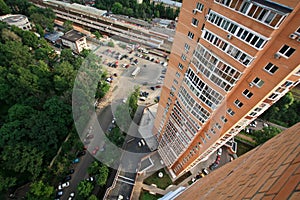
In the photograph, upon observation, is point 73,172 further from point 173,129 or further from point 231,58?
point 231,58

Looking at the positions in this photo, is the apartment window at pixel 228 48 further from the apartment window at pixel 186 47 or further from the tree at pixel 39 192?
the tree at pixel 39 192

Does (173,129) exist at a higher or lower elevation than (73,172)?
higher

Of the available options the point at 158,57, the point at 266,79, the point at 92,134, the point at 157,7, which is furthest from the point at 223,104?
the point at 157,7

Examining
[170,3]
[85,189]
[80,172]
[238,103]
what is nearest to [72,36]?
[80,172]

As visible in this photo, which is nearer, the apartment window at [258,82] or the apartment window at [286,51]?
the apartment window at [286,51]

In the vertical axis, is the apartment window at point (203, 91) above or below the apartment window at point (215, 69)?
below

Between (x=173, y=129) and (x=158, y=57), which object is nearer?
(x=173, y=129)

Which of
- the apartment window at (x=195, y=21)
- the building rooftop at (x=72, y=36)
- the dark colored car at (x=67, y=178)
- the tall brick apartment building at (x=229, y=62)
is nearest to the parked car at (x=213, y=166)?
the tall brick apartment building at (x=229, y=62)
